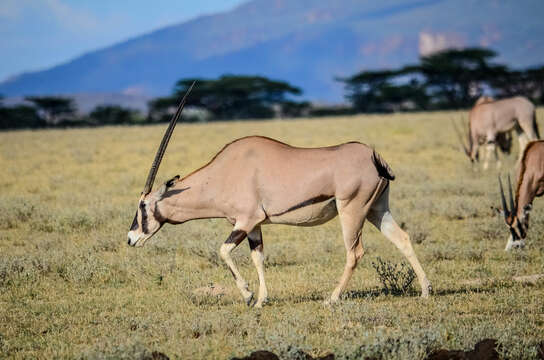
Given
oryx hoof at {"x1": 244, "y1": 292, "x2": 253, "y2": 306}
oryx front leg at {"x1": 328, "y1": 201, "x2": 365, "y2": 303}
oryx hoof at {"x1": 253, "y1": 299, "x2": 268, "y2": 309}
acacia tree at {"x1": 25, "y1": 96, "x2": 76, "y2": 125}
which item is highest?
acacia tree at {"x1": 25, "y1": 96, "x2": 76, "y2": 125}

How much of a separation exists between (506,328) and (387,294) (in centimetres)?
186

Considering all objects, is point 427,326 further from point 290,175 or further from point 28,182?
point 28,182

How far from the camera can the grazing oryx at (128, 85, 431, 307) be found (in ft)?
24.8

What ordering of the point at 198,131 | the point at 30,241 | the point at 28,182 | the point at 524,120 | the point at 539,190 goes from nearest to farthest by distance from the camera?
the point at 539,190 < the point at 30,241 < the point at 28,182 < the point at 524,120 < the point at 198,131

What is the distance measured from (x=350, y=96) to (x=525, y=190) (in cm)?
5949

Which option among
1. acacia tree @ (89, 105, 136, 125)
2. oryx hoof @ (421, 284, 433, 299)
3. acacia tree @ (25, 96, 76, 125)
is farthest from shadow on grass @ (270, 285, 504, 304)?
acacia tree @ (25, 96, 76, 125)

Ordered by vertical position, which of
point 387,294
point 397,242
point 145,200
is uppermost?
point 145,200

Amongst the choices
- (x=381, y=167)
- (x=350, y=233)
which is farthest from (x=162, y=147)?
(x=381, y=167)

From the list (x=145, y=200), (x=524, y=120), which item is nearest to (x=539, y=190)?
(x=145, y=200)

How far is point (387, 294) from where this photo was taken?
321 inches

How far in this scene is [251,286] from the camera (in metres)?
8.81

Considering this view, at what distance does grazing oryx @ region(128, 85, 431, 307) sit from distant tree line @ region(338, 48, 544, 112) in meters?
54.7

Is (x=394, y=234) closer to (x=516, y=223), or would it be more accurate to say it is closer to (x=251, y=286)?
(x=251, y=286)

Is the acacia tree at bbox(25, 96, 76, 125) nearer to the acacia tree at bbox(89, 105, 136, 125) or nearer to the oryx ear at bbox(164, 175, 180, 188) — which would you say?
the acacia tree at bbox(89, 105, 136, 125)
